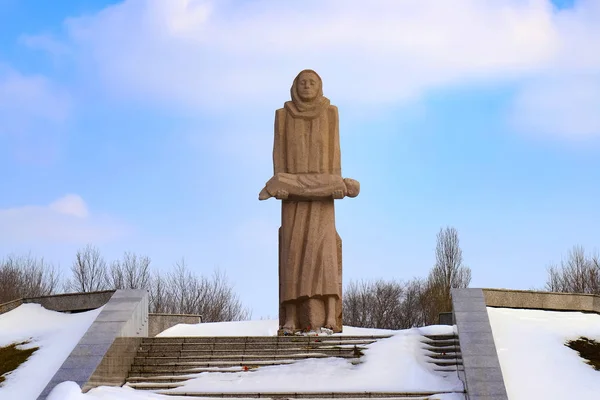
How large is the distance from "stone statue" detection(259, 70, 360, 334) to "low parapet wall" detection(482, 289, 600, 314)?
9.10 feet

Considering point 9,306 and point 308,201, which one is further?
point 9,306

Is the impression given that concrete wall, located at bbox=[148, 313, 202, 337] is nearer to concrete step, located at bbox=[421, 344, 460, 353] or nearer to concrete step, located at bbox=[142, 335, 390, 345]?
Answer: concrete step, located at bbox=[142, 335, 390, 345]

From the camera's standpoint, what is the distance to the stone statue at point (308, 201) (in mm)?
14789

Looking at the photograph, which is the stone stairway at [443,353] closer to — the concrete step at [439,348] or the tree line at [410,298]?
the concrete step at [439,348]

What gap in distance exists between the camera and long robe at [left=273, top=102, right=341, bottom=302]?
1482 cm

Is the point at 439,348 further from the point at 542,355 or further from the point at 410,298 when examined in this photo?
the point at 410,298

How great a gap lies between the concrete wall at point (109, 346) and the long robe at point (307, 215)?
2605mm

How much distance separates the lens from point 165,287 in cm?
3847

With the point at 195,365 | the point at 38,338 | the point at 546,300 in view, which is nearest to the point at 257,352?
the point at 195,365

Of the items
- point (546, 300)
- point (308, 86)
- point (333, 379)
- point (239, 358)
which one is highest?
point (308, 86)

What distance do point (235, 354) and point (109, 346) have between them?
190cm

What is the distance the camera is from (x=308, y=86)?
1513cm

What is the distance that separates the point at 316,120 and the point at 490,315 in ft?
14.8

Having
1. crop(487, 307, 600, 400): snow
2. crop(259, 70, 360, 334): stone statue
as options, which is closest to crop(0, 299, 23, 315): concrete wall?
crop(259, 70, 360, 334): stone statue
